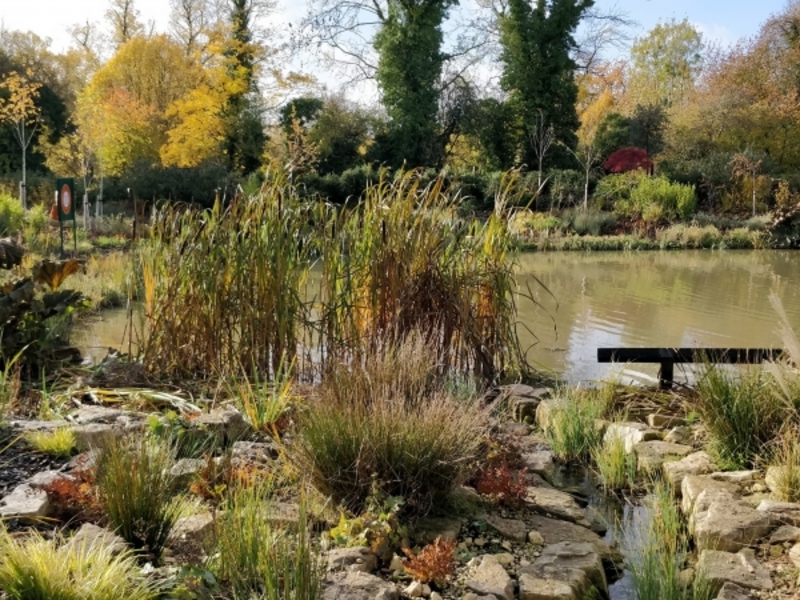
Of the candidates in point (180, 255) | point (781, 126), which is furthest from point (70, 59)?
point (180, 255)

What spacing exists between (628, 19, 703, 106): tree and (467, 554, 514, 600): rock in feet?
117

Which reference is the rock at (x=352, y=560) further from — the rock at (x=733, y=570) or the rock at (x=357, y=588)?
the rock at (x=733, y=570)

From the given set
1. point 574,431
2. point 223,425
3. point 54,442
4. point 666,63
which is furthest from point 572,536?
point 666,63

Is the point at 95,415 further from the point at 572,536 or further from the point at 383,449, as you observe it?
the point at 572,536

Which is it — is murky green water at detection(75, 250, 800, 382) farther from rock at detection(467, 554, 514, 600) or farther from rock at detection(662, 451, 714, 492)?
rock at detection(467, 554, 514, 600)

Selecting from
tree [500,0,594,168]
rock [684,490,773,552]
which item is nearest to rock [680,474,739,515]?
rock [684,490,773,552]

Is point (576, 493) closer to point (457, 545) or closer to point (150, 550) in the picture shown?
point (457, 545)

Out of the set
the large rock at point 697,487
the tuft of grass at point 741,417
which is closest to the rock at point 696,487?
the large rock at point 697,487

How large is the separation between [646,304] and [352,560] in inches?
302

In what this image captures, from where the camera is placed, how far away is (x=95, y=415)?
335 centimetres

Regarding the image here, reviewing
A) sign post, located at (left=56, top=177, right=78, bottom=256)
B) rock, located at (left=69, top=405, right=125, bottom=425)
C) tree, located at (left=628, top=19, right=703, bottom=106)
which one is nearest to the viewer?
rock, located at (left=69, top=405, right=125, bottom=425)

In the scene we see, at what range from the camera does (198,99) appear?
20766 millimetres

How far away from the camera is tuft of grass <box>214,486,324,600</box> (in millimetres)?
1773

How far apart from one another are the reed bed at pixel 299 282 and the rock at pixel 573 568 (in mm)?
1788
